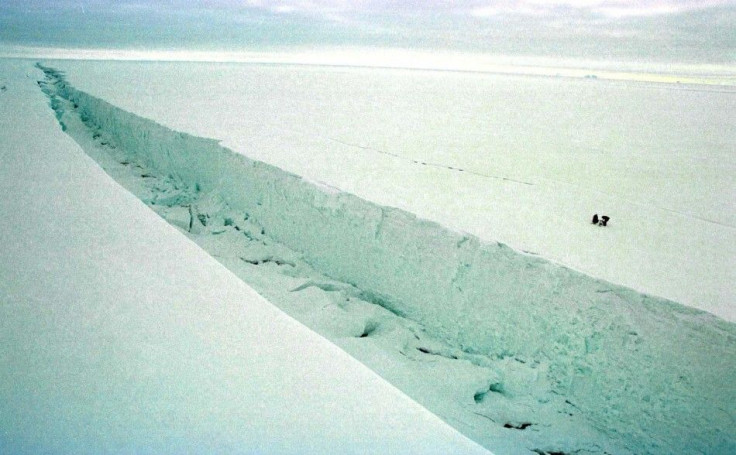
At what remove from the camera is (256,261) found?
8.76 feet

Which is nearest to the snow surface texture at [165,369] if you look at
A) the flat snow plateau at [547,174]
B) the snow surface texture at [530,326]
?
the snow surface texture at [530,326]

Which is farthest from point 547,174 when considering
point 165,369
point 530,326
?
point 165,369

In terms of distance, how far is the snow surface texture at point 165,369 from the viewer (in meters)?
1.03

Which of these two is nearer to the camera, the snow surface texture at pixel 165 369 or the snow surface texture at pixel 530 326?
the snow surface texture at pixel 165 369

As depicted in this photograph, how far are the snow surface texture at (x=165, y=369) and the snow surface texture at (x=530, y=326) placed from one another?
45 centimetres

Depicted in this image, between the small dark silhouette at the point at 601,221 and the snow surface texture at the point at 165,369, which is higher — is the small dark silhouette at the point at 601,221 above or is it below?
above

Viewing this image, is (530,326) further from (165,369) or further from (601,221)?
(165,369)

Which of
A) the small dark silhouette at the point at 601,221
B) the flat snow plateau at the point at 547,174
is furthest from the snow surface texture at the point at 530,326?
the small dark silhouette at the point at 601,221

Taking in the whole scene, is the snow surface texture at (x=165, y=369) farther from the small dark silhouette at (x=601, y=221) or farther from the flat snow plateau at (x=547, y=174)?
the small dark silhouette at (x=601, y=221)

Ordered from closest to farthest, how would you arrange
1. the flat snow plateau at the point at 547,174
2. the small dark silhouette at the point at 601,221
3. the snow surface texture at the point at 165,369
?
1. the snow surface texture at the point at 165,369
2. the flat snow plateau at the point at 547,174
3. the small dark silhouette at the point at 601,221

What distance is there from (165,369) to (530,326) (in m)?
1.33

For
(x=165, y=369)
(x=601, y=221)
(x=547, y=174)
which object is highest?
(x=547, y=174)

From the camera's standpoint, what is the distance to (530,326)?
1.71 m

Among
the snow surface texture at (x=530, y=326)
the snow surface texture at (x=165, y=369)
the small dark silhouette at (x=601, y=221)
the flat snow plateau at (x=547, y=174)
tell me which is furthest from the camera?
the small dark silhouette at (x=601, y=221)
